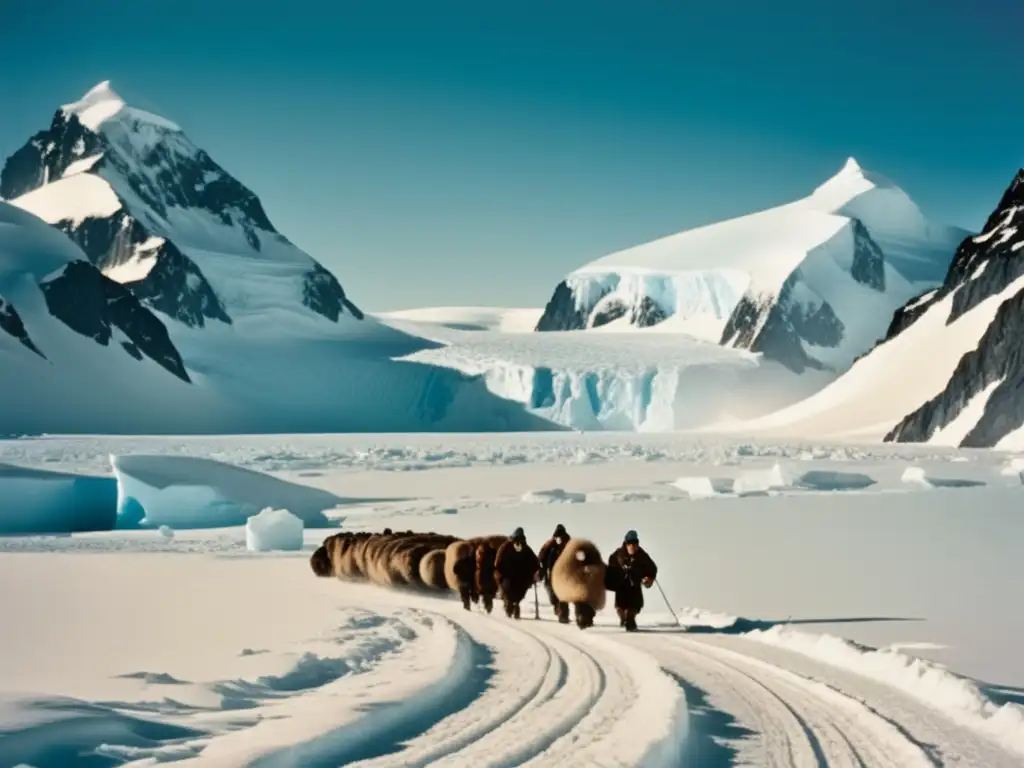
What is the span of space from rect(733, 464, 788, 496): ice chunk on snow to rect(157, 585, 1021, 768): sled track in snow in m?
29.5

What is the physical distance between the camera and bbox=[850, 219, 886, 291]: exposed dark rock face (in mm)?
179750

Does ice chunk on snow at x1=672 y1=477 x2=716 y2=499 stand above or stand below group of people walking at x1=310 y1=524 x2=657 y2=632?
above

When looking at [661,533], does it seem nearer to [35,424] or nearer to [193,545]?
[193,545]

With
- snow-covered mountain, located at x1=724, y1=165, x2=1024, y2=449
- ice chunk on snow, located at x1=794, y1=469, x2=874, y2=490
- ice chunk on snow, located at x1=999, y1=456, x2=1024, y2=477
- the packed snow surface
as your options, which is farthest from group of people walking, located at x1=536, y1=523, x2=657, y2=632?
snow-covered mountain, located at x1=724, y1=165, x2=1024, y2=449

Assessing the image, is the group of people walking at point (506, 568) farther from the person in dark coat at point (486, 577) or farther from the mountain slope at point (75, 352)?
the mountain slope at point (75, 352)

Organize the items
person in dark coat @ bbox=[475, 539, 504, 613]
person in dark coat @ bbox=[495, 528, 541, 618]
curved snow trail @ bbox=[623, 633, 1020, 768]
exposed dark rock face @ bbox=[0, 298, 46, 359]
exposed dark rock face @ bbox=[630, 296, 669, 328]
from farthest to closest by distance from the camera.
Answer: exposed dark rock face @ bbox=[630, 296, 669, 328] < exposed dark rock face @ bbox=[0, 298, 46, 359] < person in dark coat @ bbox=[475, 539, 504, 613] < person in dark coat @ bbox=[495, 528, 541, 618] < curved snow trail @ bbox=[623, 633, 1020, 768]

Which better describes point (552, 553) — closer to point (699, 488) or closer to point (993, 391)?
point (699, 488)

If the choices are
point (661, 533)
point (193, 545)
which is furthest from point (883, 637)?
point (193, 545)

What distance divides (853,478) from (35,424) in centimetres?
9329

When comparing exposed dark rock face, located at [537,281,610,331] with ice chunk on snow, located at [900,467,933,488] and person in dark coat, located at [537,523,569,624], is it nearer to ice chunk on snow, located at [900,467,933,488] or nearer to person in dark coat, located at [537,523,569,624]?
ice chunk on snow, located at [900,467,933,488]

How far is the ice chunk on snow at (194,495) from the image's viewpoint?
36.8m

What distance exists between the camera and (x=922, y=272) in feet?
633

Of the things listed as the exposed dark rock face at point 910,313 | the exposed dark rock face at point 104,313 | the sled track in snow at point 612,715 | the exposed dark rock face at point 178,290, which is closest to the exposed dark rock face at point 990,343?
the exposed dark rock face at point 910,313

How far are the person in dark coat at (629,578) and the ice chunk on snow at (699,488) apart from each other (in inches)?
950
